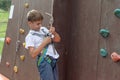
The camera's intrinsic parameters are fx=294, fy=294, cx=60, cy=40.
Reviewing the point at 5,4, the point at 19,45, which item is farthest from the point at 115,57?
the point at 5,4

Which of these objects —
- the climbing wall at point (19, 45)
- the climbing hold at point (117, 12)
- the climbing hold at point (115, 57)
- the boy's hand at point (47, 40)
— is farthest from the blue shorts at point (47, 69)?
the climbing wall at point (19, 45)

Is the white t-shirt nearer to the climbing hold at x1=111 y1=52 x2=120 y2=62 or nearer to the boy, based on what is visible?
the boy

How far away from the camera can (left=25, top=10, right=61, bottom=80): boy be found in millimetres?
2389

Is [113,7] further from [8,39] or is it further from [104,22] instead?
[8,39]

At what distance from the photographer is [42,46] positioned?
2.35 meters

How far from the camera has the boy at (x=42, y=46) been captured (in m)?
2.39

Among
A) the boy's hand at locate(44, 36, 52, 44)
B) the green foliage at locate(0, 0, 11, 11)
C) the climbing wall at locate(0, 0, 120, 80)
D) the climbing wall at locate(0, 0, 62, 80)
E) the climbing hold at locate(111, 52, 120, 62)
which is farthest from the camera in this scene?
the green foliage at locate(0, 0, 11, 11)

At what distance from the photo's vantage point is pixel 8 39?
14.6 ft

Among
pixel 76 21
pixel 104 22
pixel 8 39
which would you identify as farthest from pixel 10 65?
pixel 104 22

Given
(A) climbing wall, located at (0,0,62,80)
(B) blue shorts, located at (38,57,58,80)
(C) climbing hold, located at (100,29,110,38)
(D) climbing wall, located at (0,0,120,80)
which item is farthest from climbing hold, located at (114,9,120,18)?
(A) climbing wall, located at (0,0,62,80)

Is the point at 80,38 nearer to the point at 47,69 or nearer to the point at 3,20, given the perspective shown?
the point at 47,69

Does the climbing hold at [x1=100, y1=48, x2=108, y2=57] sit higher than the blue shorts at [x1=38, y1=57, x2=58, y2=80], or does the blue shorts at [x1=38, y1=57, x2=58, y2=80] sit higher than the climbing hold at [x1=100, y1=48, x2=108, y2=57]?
the climbing hold at [x1=100, y1=48, x2=108, y2=57]

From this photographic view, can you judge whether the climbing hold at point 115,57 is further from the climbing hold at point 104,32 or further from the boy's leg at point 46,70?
the boy's leg at point 46,70

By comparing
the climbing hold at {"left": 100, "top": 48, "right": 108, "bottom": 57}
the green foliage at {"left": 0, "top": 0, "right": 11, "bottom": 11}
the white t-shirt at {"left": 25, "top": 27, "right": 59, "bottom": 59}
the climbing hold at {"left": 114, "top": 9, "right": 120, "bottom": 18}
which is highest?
the green foliage at {"left": 0, "top": 0, "right": 11, "bottom": 11}
